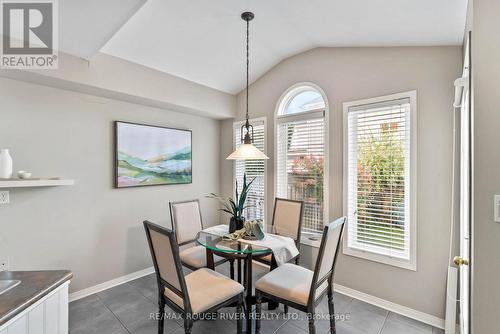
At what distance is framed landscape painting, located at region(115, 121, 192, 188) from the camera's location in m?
3.03

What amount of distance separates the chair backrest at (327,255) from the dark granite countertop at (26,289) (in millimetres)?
1699

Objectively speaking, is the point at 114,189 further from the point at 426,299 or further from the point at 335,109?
the point at 426,299

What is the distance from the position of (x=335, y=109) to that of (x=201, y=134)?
2140mm

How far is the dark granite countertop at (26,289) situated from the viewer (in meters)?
1.22

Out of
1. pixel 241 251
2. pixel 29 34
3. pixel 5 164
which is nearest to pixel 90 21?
pixel 29 34

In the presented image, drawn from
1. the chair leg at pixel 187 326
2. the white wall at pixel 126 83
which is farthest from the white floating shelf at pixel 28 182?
the chair leg at pixel 187 326

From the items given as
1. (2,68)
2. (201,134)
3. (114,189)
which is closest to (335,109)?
(201,134)

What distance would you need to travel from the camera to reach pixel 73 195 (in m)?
2.69

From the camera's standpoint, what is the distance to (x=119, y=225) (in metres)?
3.06

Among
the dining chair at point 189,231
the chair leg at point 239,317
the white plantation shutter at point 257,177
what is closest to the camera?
the chair leg at point 239,317

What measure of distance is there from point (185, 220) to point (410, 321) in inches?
102

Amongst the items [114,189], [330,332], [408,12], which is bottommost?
[330,332]

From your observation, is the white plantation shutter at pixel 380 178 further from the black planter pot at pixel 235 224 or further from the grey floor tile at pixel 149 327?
the grey floor tile at pixel 149 327

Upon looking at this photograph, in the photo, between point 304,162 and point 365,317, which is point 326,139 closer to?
point 304,162
